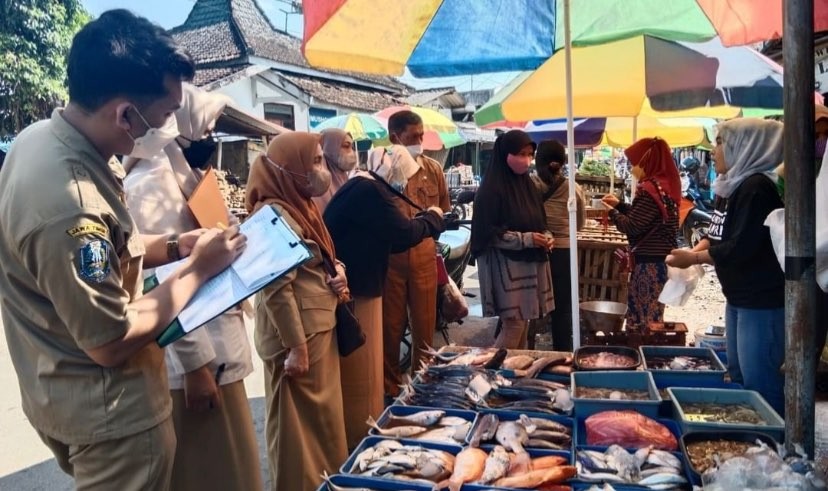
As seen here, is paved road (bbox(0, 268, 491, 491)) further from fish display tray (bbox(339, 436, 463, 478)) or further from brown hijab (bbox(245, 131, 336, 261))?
brown hijab (bbox(245, 131, 336, 261))

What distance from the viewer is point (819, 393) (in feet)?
13.4

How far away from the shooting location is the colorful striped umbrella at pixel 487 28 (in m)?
3.00

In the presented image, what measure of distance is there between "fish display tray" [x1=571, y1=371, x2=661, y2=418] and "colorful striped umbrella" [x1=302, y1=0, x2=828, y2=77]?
70.8 inches

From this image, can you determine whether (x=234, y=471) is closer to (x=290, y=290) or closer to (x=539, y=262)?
(x=290, y=290)

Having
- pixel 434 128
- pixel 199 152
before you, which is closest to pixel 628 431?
pixel 199 152

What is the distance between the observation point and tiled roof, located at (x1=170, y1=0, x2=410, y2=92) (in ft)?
54.3

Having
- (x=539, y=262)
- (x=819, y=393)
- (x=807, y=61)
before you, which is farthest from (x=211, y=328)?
(x=819, y=393)

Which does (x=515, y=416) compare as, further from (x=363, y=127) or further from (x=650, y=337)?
(x=363, y=127)

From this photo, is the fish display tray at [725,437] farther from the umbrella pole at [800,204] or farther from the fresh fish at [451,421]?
the fresh fish at [451,421]

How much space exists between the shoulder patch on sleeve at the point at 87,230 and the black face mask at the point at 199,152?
106 cm

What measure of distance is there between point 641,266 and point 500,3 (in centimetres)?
249

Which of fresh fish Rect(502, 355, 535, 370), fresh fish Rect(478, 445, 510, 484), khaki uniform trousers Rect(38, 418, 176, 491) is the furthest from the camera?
fresh fish Rect(502, 355, 535, 370)

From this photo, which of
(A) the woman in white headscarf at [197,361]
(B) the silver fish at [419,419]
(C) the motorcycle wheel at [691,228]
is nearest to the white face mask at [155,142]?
(A) the woman in white headscarf at [197,361]

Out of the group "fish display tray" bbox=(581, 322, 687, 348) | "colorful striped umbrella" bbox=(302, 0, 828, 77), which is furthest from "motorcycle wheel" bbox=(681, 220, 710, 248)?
"colorful striped umbrella" bbox=(302, 0, 828, 77)
